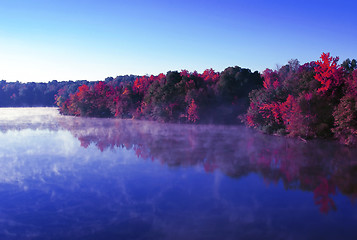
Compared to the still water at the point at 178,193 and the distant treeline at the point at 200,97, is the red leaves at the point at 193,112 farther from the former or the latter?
the still water at the point at 178,193

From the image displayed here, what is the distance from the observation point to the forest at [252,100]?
27484 mm

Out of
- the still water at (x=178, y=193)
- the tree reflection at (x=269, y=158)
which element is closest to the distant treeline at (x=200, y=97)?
the tree reflection at (x=269, y=158)

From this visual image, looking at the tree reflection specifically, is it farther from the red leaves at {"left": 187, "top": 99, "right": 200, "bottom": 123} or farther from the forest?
the red leaves at {"left": 187, "top": 99, "right": 200, "bottom": 123}

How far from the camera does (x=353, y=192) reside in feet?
42.9

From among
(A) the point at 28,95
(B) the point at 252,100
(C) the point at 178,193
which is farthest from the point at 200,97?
(A) the point at 28,95

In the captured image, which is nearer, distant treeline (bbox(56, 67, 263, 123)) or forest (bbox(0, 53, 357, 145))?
forest (bbox(0, 53, 357, 145))

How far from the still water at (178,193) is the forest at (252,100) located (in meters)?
4.69

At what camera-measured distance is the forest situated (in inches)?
1082

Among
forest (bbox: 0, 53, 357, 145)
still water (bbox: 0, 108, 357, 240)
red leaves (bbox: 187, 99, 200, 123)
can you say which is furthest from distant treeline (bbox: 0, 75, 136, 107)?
still water (bbox: 0, 108, 357, 240)

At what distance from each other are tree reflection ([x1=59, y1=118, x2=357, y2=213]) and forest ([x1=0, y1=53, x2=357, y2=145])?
235cm

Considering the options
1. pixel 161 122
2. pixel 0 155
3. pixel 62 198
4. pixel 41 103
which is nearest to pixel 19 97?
pixel 41 103

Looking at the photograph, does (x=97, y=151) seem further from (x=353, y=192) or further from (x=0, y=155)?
(x=353, y=192)

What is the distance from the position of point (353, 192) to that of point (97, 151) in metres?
17.3

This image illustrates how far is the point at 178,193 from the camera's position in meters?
13.0
